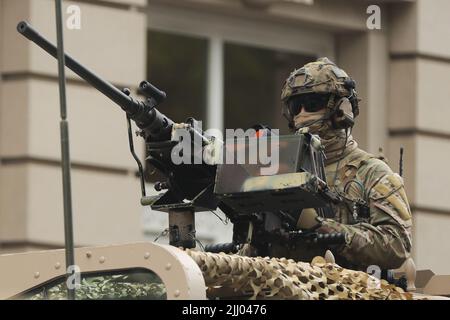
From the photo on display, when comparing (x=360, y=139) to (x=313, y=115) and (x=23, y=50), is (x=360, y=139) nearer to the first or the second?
(x=23, y=50)

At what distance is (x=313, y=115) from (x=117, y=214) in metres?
6.07

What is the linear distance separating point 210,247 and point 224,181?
1.08 metres

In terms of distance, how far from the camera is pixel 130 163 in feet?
53.4

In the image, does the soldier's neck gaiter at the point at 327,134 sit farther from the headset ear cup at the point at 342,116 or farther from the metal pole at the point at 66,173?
the metal pole at the point at 66,173

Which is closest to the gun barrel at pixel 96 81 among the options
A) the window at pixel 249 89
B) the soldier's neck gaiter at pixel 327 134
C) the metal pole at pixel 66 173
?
the metal pole at pixel 66 173

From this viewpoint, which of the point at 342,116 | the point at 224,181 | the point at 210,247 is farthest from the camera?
the point at 342,116

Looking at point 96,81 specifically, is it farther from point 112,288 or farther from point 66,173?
point 66,173

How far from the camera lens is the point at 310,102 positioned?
10391 mm

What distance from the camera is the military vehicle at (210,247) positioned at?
25.4 feet

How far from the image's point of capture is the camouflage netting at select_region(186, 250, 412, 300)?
26.0ft

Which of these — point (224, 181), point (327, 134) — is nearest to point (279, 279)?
point (224, 181)

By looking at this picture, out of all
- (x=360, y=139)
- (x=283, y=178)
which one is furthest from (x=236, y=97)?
(x=283, y=178)

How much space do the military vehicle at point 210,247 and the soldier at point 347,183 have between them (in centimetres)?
11

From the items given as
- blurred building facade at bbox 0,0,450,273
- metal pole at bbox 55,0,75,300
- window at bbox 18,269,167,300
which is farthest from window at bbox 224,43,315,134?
metal pole at bbox 55,0,75,300
